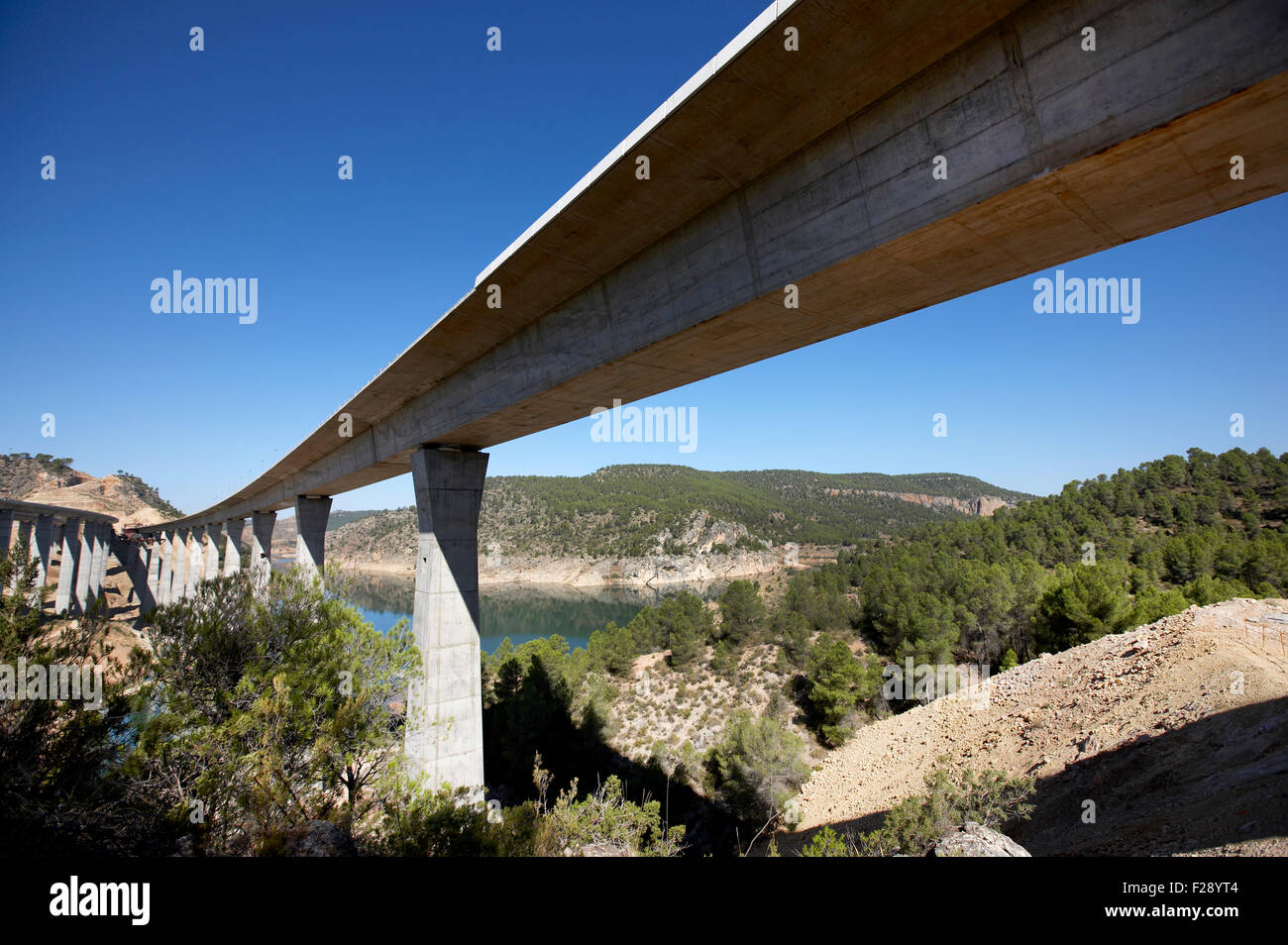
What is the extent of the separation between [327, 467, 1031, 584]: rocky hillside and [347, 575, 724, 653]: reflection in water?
6.62m

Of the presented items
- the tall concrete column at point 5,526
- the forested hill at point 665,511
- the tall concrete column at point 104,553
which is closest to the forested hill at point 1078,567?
the tall concrete column at point 5,526

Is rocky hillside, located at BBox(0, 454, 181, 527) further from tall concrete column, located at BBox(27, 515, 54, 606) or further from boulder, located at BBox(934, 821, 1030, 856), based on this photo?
boulder, located at BBox(934, 821, 1030, 856)

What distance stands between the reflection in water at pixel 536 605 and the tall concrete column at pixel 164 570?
16348 mm

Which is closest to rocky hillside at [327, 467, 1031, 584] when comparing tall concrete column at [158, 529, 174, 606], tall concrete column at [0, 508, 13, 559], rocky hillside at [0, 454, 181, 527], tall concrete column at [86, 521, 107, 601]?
rocky hillside at [0, 454, 181, 527]

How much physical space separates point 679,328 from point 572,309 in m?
2.18

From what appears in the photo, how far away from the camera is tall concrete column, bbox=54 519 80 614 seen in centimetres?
3450

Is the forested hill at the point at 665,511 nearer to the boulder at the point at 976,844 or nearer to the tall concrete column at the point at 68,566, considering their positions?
the tall concrete column at the point at 68,566

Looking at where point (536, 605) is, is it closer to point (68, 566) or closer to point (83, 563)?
point (83, 563)

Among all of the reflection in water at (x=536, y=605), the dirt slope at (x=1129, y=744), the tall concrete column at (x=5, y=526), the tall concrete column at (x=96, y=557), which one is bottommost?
the reflection in water at (x=536, y=605)

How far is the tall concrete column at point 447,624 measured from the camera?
10.2 metres

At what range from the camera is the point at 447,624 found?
10.8m
